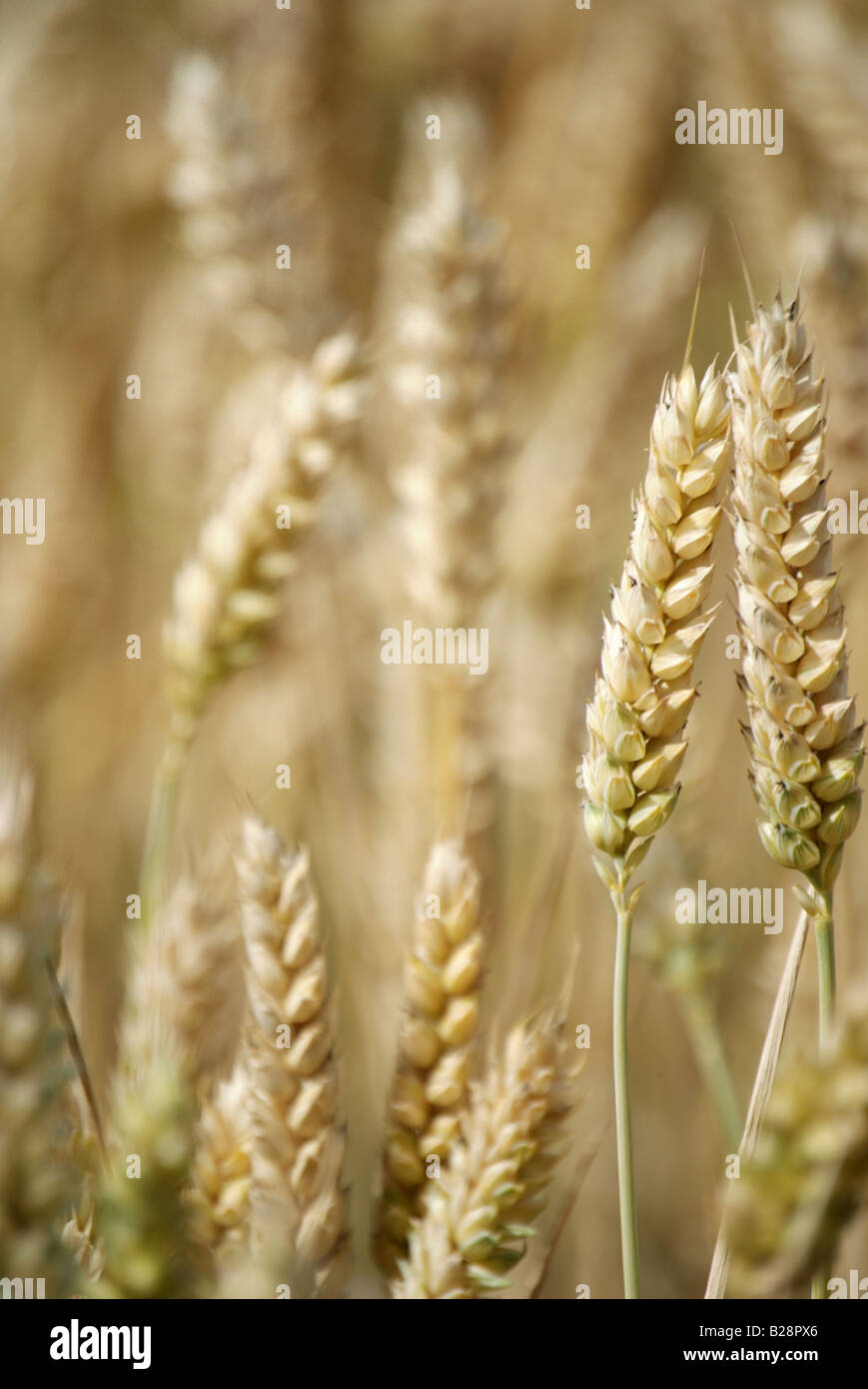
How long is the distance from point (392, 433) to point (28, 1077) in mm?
855

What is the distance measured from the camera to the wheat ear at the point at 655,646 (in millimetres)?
514

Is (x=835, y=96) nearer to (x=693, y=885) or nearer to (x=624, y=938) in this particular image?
(x=693, y=885)

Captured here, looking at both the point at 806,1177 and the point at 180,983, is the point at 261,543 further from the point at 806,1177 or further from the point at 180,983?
the point at 806,1177

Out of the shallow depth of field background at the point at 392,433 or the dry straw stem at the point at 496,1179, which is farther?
the shallow depth of field background at the point at 392,433

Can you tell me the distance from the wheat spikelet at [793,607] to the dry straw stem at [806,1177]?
99 millimetres

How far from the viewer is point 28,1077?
47cm

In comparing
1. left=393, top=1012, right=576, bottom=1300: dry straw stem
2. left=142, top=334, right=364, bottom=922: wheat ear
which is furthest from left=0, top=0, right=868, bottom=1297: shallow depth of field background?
left=393, top=1012, right=576, bottom=1300: dry straw stem

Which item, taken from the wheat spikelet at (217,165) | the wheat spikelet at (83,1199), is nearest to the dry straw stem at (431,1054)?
the wheat spikelet at (83,1199)

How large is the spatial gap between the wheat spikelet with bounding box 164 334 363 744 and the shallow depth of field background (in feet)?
0.48

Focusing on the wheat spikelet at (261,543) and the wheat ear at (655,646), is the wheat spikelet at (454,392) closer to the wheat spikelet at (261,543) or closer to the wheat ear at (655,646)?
the wheat spikelet at (261,543)

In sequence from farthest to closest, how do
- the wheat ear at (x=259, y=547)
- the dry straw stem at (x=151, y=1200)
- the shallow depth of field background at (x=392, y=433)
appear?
the shallow depth of field background at (x=392, y=433) < the wheat ear at (x=259, y=547) < the dry straw stem at (x=151, y=1200)

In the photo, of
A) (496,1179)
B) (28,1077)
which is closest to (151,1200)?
(28,1077)

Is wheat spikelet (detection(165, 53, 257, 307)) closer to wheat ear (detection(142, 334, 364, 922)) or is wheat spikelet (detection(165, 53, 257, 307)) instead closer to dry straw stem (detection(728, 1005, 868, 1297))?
wheat ear (detection(142, 334, 364, 922))
